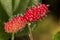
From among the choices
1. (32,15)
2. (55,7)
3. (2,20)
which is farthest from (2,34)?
(55,7)

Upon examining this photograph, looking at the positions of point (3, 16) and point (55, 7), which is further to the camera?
point (55, 7)

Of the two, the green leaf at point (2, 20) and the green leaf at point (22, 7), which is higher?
the green leaf at point (22, 7)

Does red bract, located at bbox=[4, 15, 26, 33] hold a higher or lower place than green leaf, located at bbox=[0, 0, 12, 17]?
lower

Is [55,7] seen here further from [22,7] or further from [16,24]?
[16,24]

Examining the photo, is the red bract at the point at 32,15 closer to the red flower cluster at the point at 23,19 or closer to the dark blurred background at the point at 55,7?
the red flower cluster at the point at 23,19

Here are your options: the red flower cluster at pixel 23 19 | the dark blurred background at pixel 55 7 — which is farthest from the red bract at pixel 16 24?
the dark blurred background at pixel 55 7

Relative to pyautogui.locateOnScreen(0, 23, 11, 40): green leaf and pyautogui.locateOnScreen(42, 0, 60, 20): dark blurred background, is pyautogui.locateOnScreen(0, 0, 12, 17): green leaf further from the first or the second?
pyautogui.locateOnScreen(42, 0, 60, 20): dark blurred background

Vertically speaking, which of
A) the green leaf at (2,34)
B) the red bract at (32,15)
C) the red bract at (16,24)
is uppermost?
the red bract at (32,15)

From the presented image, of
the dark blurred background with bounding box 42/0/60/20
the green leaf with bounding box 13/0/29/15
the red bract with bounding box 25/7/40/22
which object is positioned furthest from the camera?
the dark blurred background with bounding box 42/0/60/20

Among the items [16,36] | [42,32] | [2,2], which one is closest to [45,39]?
[42,32]

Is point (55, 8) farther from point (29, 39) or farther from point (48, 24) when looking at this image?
point (29, 39)

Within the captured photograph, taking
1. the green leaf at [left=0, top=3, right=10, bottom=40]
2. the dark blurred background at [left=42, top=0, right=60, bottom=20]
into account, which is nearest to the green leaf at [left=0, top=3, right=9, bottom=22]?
the green leaf at [left=0, top=3, right=10, bottom=40]
